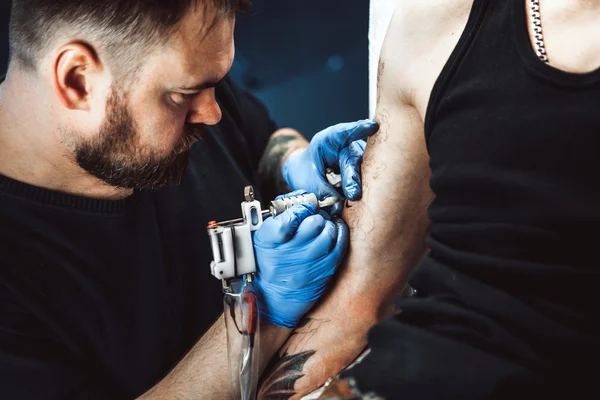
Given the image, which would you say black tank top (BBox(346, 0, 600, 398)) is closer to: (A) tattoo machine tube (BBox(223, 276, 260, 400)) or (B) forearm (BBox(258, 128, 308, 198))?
(A) tattoo machine tube (BBox(223, 276, 260, 400))

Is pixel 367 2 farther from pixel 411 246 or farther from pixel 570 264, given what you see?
pixel 570 264

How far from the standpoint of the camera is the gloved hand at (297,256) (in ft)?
3.38

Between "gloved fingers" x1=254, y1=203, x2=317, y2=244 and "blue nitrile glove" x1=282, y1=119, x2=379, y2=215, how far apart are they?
0.09 m

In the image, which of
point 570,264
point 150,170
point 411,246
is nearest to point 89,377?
point 150,170

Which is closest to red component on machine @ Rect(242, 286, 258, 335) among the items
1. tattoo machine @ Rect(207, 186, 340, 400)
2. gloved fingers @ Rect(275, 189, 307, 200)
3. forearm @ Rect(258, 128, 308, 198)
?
tattoo machine @ Rect(207, 186, 340, 400)

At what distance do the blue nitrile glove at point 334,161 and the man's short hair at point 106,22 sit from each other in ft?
1.16

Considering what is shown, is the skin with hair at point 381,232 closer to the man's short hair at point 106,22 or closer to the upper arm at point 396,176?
the upper arm at point 396,176

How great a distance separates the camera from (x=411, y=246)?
102 cm

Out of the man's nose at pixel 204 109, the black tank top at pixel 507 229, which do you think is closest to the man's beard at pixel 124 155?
the man's nose at pixel 204 109

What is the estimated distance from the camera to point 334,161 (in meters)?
1.22

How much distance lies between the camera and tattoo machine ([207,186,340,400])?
97 centimetres

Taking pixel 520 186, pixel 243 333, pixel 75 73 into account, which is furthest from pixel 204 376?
pixel 520 186

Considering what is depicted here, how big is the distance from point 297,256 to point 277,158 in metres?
0.68

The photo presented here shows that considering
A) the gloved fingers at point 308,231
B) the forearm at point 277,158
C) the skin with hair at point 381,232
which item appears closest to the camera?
the skin with hair at point 381,232
